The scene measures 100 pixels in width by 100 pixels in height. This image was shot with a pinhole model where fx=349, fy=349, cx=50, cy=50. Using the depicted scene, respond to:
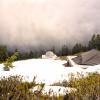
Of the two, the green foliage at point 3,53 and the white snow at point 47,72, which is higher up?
the green foliage at point 3,53

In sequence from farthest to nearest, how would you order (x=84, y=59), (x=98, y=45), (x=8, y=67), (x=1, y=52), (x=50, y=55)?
(x=98, y=45)
(x=1, y=52)
(x=50, y=55)
(x=84, y=59)
(x=8, y=67)

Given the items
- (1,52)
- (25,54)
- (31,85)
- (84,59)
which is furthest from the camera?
(25,54)

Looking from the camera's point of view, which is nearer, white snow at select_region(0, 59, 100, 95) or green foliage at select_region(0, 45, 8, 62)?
white snow at select_region(0, 59, 100, 95)

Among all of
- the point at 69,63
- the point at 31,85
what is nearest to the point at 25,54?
the point at 69,63

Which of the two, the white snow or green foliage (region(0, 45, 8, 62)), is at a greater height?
green foliage (region(0, 45, 8, 62))

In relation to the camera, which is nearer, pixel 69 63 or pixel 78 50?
pixel 69 63

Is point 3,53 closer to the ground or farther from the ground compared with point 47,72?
farther from the ground

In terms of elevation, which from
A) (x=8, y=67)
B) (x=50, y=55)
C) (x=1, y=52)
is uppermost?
(x=1, y=52)

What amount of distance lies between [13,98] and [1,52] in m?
120

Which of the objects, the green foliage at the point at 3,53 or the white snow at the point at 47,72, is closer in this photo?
the white snow at the point at 47,72

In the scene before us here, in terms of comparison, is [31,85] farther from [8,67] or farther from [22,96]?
[8,67]

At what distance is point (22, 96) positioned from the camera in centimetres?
659

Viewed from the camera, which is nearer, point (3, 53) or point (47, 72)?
point (47, 72)

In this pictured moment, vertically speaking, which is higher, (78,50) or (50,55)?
(78,50)
